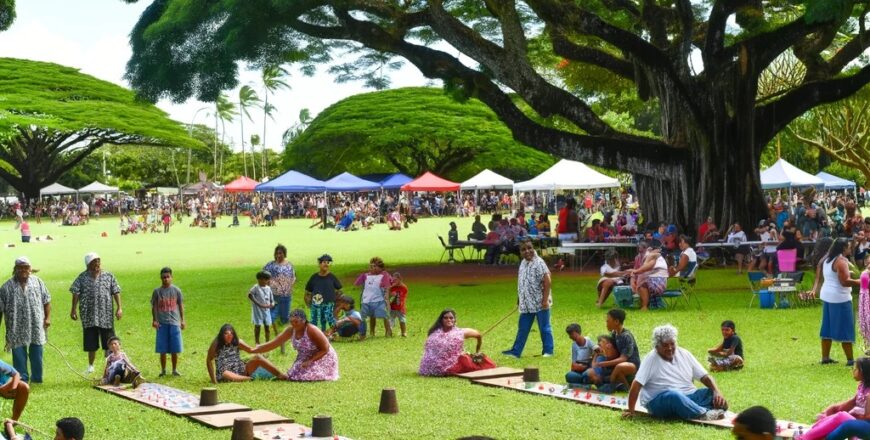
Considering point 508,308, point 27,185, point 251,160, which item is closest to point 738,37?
point 508,308

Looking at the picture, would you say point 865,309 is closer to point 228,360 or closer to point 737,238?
point 228,360

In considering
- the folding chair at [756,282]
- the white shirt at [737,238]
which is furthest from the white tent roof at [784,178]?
the folding chair at [756,282]

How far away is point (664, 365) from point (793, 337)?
5989mm

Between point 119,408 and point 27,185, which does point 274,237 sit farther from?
point 27,185

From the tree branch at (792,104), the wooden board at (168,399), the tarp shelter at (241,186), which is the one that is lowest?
the wooden board at (168,399)

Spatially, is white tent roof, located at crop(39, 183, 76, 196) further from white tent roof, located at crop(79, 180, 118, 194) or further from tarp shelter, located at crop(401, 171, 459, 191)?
tarp shelter, located at crop(401, 171, 459, 191)

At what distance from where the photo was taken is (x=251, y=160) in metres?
133

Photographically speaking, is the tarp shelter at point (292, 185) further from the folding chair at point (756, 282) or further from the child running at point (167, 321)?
the child running at point (167, 321)

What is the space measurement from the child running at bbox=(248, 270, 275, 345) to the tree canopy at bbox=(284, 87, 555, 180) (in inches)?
2447

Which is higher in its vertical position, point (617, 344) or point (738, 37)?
point (738, 37)

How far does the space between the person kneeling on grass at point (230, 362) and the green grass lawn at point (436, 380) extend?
9.3 inches

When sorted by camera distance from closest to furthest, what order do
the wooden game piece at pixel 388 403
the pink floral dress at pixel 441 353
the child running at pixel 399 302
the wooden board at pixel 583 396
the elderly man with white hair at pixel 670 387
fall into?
the wooden board at pixel 583 396, the elderly man with white hair at pixel 670 387, the wooden game piece at pixel 388 403, the pink floral dress at pixel 441 353, the child running at pixel 399 302

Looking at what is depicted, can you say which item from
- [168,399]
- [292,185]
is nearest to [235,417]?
[168,399]

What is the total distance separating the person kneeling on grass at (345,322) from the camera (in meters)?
17.9
